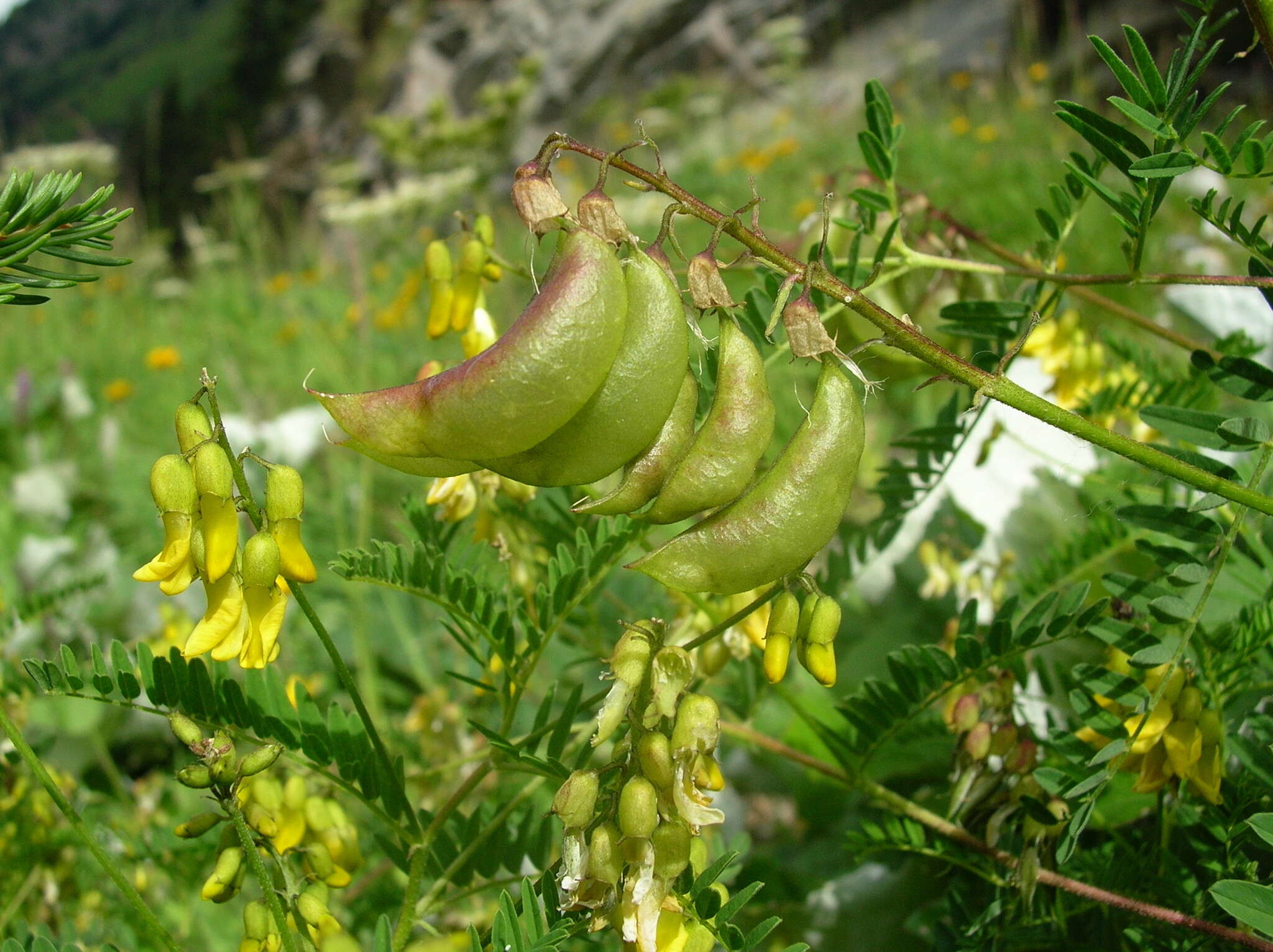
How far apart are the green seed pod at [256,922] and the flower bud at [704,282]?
491 millimetres

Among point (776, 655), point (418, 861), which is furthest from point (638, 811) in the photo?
point (418, 861)

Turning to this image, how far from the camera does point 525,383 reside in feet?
1.80

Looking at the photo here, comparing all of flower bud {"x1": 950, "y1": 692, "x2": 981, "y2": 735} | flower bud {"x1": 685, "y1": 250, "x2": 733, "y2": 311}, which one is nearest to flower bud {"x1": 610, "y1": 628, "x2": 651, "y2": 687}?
flower bud {"x1": 685, "y1": 250, "x2": 733, "y2": 311}

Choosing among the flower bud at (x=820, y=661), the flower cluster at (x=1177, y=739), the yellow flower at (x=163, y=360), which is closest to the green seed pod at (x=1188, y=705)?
the flower cluster at (x=1177, y=739)

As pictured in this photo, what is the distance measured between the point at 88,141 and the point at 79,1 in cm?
1517

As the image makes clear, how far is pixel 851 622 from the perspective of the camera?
4.64ft

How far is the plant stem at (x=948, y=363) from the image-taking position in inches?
21.9

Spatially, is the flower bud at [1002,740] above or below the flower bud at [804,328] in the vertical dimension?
below

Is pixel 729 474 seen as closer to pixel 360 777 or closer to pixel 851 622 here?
pixel 360 777

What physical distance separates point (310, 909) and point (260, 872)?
97 millimetres

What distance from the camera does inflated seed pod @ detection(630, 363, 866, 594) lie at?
1.95ft

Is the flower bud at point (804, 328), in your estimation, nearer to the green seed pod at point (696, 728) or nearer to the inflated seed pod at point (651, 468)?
the inflated seed pod at point (651, 468)

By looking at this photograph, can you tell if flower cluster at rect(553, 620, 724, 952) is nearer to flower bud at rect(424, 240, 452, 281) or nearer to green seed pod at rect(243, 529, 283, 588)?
green seed pod at rect(243, 529, 283, 588)

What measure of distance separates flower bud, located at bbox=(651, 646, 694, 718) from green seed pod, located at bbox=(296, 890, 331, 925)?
288 mm
